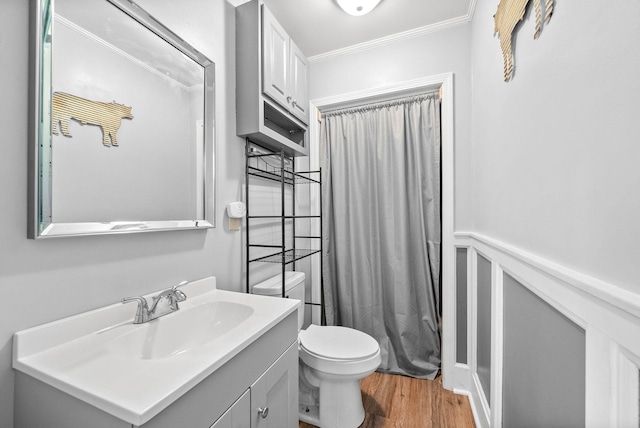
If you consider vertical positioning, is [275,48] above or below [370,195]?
above

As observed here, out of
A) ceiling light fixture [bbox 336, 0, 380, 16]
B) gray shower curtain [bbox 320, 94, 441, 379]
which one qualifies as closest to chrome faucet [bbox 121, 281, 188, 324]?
gray shower curtain [bbox 320, 94, 441, 379]

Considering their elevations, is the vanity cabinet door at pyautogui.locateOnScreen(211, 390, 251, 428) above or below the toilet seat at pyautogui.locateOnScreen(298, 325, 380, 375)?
above

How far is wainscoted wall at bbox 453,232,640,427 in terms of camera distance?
1.55ft

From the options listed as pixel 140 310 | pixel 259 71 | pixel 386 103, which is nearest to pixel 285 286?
pixel 140 310

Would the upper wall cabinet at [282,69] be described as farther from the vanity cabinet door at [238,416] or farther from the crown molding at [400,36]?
the vanity cabinet door at [238,416]

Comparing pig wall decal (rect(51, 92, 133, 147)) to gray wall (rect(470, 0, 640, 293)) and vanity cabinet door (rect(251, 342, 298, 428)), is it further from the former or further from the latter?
gray wall (rect(470, 0, 640, 293))

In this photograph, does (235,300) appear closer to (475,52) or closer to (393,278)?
(393,278)

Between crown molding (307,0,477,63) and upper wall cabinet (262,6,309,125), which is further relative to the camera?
crown molding (307,0,477,63)

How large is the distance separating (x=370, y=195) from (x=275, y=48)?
1191 millimetres

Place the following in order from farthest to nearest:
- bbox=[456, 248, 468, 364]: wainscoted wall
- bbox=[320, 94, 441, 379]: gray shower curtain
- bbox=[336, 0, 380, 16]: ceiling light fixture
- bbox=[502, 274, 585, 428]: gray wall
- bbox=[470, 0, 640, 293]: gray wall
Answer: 1. bbox=[320, 94, 441, 379]: gray shower curtain
2. bbox=[456, 248, 468, 364]: wainscoted wall
3. bbox=[336, 0, 380, 16]: ceiling light fixture
4. bbox=[502, 274, 585, 428]: gray wall
5. bbox=[470, 0, 640, 293]: gray wall

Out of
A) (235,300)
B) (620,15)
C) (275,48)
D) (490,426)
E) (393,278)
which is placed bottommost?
(490,426)

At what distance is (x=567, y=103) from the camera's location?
0.65 m

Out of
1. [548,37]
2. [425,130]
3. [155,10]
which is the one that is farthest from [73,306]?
[425,130]

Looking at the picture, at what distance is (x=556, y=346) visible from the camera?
0.71 metres
